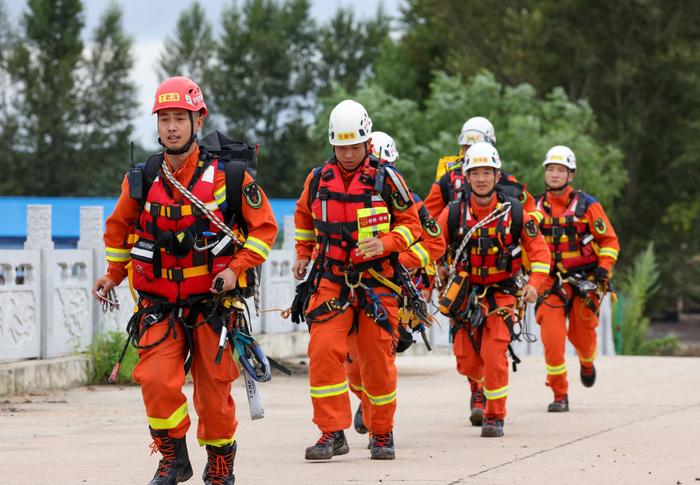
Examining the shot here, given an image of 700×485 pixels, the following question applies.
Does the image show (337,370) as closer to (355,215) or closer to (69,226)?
(355,215)

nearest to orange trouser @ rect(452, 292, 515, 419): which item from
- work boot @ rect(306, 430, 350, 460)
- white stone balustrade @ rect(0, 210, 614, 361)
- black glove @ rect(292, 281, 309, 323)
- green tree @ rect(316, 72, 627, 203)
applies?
work boot @ rect(306, 430, 350, 460)

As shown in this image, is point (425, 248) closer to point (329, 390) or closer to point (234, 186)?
point (329, 390)

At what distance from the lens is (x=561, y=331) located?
1402 centimetres

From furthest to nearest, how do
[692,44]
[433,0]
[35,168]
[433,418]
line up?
[35,168] < [433,0] < [692,44] < [433,418]

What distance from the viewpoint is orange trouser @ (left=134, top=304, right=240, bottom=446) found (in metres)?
8.03

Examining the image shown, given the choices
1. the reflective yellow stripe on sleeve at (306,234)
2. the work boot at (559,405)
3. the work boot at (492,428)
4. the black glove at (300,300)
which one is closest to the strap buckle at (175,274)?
the black glove at (300,300)

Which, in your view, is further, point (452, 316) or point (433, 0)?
point (433, 0)

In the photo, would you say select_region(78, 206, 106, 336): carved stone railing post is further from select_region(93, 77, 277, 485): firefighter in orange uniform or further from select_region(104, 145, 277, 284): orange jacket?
select_region(93, 77, 277, 485): firefighter in orange uniform

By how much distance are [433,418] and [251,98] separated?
6876 cm

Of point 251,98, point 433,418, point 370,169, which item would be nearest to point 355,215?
point 370,169

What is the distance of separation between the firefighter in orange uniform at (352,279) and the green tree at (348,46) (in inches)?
2859

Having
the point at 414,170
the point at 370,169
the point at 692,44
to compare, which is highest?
the point at 692,44

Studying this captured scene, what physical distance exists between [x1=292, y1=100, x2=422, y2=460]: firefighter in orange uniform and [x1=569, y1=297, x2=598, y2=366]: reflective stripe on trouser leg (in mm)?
4617

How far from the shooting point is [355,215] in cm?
1002
